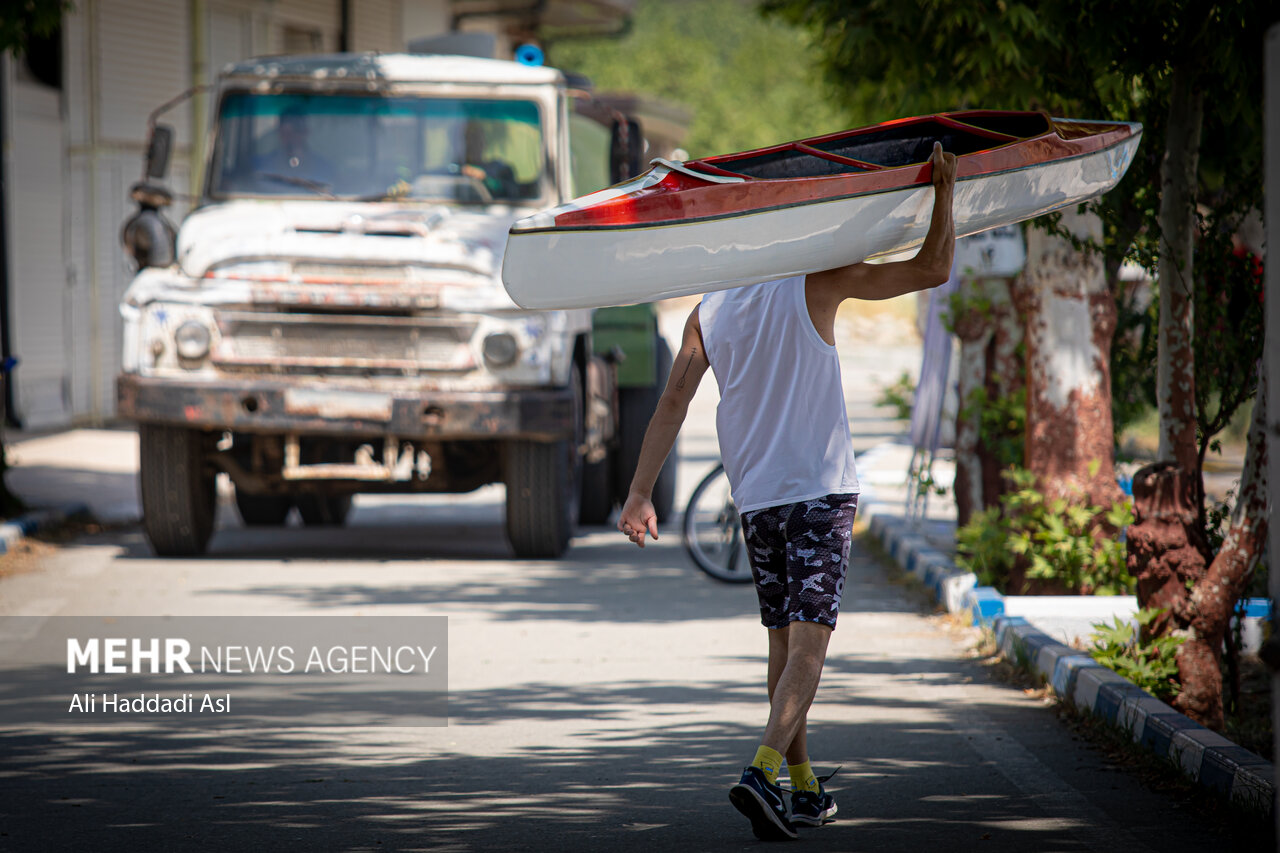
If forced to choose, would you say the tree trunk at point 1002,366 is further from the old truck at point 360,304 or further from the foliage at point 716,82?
the foliage at point 716,82

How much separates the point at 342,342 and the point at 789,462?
560cm

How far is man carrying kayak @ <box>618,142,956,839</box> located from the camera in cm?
494

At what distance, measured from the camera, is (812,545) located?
16.3 feet

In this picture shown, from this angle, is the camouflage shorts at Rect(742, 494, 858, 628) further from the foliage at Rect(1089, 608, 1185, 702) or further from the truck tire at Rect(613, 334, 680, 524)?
the truck tire at Rect(613, 334, 680, 524)

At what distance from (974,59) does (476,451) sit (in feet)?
13.5

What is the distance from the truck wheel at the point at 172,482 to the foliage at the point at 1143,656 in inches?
228

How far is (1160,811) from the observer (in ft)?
17.4

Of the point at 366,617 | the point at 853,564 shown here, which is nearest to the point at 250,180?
the point at 366,617

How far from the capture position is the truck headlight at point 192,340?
10109mm

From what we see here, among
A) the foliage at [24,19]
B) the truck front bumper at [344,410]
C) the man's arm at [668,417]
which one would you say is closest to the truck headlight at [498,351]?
the truck front bumper at [344,410]

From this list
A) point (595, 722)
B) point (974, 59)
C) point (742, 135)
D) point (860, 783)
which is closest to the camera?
point (860, 783)

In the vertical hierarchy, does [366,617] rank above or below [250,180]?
below

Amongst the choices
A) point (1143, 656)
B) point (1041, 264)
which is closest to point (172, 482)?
point (1041, 264)

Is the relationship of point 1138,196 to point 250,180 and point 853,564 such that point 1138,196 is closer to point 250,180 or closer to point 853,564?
point 853,564
